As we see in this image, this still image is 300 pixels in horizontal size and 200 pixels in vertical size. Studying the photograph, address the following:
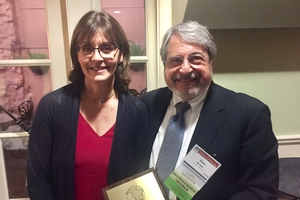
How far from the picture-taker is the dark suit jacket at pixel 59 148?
1.13 meters

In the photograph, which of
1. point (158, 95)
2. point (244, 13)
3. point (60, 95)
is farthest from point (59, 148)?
point (244, 13)

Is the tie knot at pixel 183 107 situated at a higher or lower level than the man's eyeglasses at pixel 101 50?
lower

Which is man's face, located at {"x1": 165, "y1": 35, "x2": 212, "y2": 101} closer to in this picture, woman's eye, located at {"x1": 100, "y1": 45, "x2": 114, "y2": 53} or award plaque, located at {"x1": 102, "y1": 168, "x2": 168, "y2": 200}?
woman's eye, located at {"x1": 100, "y1": 45, "x2": 114, "y2": 53}

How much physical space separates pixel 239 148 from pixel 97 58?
2.14ft

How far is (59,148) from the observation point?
3.73 ft

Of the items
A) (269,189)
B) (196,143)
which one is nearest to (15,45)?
(196,143)

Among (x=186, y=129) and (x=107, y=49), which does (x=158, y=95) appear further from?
(x=107, y=49)

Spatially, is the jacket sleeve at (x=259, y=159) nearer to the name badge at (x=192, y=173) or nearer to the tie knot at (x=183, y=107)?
the name badge at (x=192, y=173)

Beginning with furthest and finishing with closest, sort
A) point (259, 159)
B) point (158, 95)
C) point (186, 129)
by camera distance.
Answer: point (158, 95) → point (186, 129) → point (259, 159)

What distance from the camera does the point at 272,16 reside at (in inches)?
64.6

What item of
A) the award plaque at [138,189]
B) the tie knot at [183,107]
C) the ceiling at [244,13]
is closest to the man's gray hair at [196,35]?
the tie knot at [183,107]

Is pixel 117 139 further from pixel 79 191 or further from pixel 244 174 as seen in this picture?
pixel 244 174

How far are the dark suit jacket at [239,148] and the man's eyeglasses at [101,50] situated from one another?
45cm

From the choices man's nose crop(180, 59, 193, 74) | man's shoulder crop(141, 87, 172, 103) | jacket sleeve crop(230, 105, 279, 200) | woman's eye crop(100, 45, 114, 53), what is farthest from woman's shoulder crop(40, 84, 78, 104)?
jacket sleeve crop(230, 105, 279, 200)
